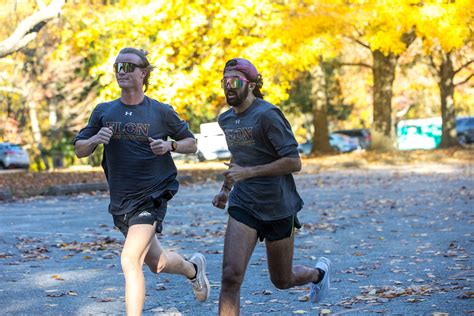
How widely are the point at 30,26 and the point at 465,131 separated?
3618cm

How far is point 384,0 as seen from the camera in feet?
92.9

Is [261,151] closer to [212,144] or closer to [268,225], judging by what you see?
[268,225]

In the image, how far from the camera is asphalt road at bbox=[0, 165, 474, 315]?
773cm

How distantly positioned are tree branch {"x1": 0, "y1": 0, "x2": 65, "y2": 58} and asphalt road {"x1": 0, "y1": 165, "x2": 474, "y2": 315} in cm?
354

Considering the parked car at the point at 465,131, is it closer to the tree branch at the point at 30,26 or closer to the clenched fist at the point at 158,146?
the tree branch at the point at 30,26

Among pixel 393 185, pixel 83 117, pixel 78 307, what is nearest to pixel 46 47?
pixel 83 117

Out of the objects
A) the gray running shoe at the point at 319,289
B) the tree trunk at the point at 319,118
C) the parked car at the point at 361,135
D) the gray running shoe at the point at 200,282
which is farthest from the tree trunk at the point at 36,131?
the gray running shoe at the point at 319,289

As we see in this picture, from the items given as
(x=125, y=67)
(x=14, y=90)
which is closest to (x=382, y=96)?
(x=14, y=90)

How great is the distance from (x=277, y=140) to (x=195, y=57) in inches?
993

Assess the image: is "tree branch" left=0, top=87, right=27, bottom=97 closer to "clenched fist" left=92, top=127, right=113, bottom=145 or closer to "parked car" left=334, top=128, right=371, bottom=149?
"parked car" left=334, top=128, right=371, bottom=149

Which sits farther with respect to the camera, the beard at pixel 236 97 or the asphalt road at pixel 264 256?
the asphalt road at pixel 264 256

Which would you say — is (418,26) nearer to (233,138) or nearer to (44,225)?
(44,225)

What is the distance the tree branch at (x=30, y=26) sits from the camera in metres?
20.3

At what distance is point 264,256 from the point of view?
10.8 m
